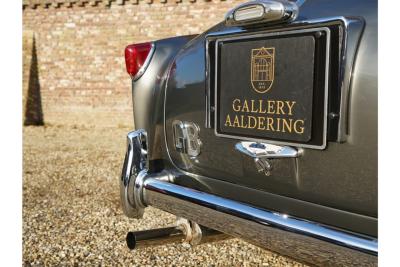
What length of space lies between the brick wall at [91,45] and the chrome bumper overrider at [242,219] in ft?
27.1

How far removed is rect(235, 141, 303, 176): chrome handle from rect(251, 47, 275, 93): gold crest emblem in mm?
226

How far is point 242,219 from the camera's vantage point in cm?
197

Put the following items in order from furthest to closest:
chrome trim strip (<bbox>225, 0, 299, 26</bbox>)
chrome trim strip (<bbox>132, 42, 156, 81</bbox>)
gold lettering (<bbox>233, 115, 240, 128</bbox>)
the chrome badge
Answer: chrome trim strip (<bbox>132, 42, 156, 81</bbox>), the chrome badge, gold lettering (<bbox>233, 115, 240, 128</bbox>), chrome trim strip (<bbox>225, 0, 299, 26</bbox>)

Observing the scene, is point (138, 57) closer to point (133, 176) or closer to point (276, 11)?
point (133, 176)

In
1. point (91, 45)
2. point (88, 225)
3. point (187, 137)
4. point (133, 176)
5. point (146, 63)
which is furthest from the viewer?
point (91, 45)

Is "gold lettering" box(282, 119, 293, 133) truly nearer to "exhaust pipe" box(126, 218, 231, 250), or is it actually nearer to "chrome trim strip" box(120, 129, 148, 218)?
"exhaust pipe" box(126, 218, 231, 250)

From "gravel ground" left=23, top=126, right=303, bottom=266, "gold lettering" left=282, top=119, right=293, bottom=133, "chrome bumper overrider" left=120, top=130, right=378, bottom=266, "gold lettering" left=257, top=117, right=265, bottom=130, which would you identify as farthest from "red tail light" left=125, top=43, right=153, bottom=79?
"gravel ground" left=23, top=126, right=303, bottom=266

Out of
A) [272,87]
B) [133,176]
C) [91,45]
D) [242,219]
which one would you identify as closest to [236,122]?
[272,87]

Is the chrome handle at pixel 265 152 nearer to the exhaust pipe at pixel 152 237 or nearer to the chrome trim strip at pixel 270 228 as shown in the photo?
the chrome trim strip at pixel 270 228

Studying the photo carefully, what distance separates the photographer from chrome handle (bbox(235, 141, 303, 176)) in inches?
72.3

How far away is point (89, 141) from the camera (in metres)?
9.74

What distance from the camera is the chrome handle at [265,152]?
1836 mm

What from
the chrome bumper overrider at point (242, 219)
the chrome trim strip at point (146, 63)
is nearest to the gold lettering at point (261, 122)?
the chrome bumper overrider at point (242, 219)

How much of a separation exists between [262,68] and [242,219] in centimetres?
61
